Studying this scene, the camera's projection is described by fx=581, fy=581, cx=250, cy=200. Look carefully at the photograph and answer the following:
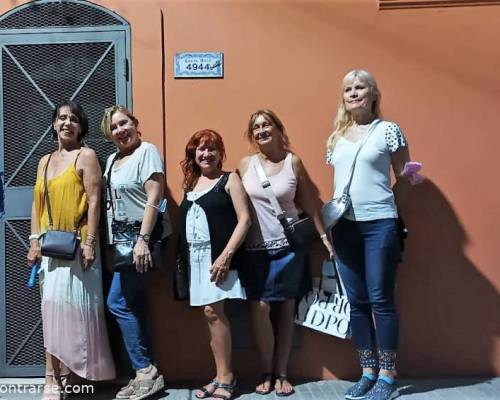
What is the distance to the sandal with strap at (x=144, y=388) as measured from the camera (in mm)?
3635

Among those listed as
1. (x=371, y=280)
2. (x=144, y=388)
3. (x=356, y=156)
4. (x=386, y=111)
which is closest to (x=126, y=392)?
(x=144, y=388)

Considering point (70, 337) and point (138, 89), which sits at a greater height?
point (138, 89)

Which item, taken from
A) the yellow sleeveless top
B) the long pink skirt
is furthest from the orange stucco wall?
the yellow sleeveless top

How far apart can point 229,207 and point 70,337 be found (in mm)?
1254

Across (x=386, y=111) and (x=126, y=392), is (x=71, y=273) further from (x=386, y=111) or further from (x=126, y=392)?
(x=386, y=111)

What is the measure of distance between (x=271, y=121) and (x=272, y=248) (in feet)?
2.70

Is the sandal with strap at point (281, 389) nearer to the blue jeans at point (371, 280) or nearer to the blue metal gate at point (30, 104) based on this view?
the blue jeans at point (371, 280)

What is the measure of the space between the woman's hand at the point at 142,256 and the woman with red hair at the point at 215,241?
0.28 m

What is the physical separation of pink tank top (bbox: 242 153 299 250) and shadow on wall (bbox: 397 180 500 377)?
0.88 meters

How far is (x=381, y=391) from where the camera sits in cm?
351

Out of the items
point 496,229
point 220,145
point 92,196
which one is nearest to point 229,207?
point 220,145

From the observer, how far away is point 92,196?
3.60m

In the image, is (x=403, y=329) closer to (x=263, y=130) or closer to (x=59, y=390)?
(x=263, y=130)

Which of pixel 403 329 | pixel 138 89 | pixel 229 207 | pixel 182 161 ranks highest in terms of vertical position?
pixel 138 89
